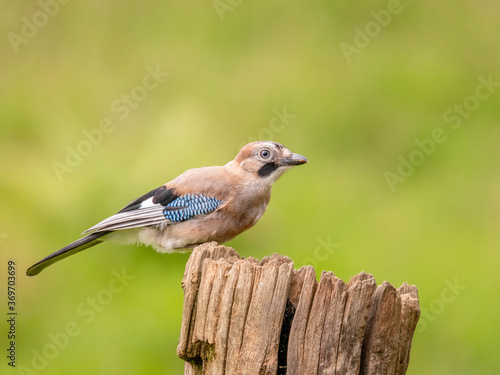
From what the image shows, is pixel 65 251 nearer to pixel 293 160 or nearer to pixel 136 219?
pixel 136 219

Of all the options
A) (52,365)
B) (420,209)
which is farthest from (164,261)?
(420,209)

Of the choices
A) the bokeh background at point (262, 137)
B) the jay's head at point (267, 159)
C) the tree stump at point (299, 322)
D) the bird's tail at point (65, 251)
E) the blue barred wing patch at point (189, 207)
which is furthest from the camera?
the bokeh background at point (262, 137)

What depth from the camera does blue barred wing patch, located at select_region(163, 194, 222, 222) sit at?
7910mm

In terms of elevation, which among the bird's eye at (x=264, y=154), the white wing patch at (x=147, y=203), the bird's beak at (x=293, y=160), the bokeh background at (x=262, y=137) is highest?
the bokeh background at (x=262, y=137)

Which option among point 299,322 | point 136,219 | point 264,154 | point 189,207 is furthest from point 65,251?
point 299,322

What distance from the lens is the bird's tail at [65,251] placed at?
7.68 m

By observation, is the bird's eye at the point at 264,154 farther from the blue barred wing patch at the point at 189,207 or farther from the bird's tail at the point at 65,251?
the bird's tail at the point at 65,251

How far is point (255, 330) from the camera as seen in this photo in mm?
5340

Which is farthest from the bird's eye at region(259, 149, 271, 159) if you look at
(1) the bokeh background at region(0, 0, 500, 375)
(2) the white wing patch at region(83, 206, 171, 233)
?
(1) the bokeh background at region(0, 0, 500, 375)

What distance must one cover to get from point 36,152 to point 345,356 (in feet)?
34.8

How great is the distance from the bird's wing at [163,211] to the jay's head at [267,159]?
0.45 metres

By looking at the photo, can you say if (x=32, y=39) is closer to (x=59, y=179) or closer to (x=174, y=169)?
(x=59, y=179)

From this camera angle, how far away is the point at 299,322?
5.27 metres

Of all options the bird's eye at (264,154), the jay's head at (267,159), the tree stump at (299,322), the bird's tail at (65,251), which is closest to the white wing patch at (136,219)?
the bird's tail at (65,251)
